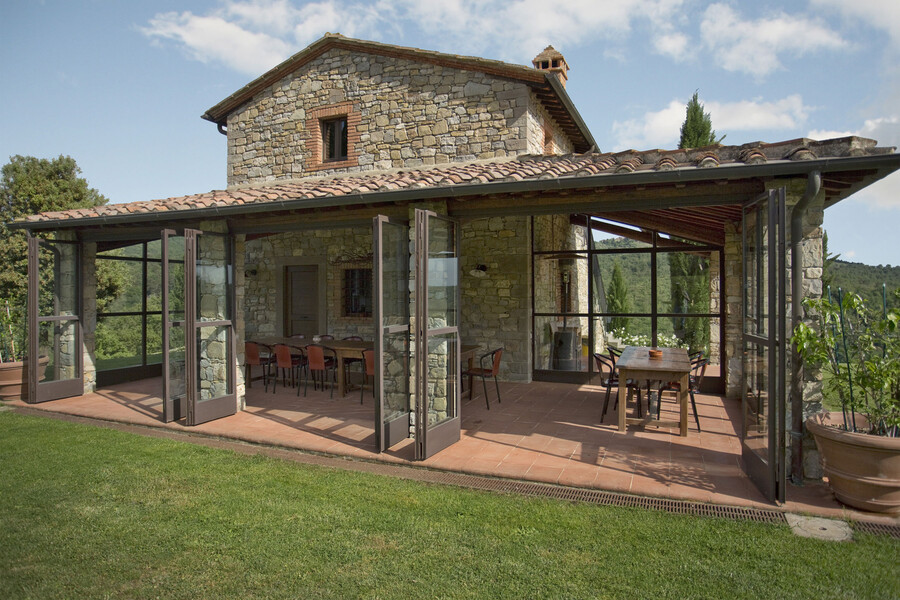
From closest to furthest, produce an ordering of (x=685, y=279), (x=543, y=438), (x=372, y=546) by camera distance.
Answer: (x=372, y=546), (x=543, y=438), (x=685, y=279)

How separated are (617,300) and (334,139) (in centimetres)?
632

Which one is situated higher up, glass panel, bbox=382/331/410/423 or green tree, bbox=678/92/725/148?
green tree, bbox=678/92/725/148

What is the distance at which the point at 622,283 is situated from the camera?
28.8 feet

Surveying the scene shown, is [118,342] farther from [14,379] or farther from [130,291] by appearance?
[14,379]

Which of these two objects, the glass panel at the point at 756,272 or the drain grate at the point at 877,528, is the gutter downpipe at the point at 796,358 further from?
the drain grate at the point at 877,528

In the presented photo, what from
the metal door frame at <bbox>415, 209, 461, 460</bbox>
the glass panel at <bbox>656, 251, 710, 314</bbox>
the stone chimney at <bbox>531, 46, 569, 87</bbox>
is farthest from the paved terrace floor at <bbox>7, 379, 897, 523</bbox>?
the stone chimney at <bbox>531, 46, 569, 87</bbox>

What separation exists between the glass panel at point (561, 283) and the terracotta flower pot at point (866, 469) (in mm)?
5525

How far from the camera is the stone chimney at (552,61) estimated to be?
1096 centimetres

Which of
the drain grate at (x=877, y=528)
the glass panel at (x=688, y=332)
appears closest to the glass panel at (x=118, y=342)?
the glass panel at (x=688, y=332)

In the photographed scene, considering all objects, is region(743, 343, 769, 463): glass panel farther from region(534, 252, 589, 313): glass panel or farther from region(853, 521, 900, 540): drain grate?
region(534, 252, 589, 313): glass panel

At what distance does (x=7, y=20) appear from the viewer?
845cm

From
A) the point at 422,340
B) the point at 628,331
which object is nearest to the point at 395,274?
the point at 422,340

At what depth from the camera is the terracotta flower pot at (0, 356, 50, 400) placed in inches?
313

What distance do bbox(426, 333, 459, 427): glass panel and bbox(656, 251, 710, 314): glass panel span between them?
4.63 m
